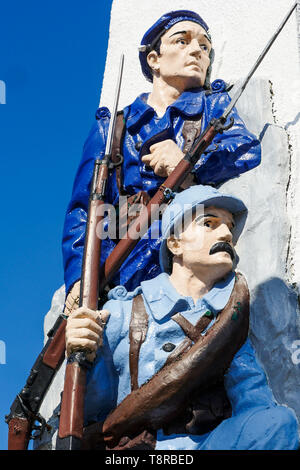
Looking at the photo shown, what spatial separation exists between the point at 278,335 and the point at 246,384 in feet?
1.06

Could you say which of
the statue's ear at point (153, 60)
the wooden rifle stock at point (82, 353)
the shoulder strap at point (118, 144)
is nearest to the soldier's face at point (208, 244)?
the wooden rifle stock at point (82, 353)

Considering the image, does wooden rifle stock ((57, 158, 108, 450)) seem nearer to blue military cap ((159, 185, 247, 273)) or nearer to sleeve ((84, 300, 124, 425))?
sleeve ((84, 300, 124, 425))

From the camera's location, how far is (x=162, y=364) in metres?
2.80

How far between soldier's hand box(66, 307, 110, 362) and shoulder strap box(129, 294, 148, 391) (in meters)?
0.10

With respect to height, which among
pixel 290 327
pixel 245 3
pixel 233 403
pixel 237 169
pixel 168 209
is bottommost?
pixel 233 403

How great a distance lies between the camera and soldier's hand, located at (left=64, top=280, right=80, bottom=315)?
320 cm

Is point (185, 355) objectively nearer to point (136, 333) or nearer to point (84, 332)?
point (136, 333)

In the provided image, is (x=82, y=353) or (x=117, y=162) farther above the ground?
(x=117, y=162)

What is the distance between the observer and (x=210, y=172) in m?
3.40

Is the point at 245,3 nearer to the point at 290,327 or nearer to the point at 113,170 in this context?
the point at 113,170

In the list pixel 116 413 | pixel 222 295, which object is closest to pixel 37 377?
pixel 116 413

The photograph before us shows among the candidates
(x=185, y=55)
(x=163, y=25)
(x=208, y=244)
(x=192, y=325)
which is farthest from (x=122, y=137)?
(x=192, y=325)

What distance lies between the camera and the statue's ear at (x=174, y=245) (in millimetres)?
3049

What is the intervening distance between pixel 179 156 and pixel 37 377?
953mm
